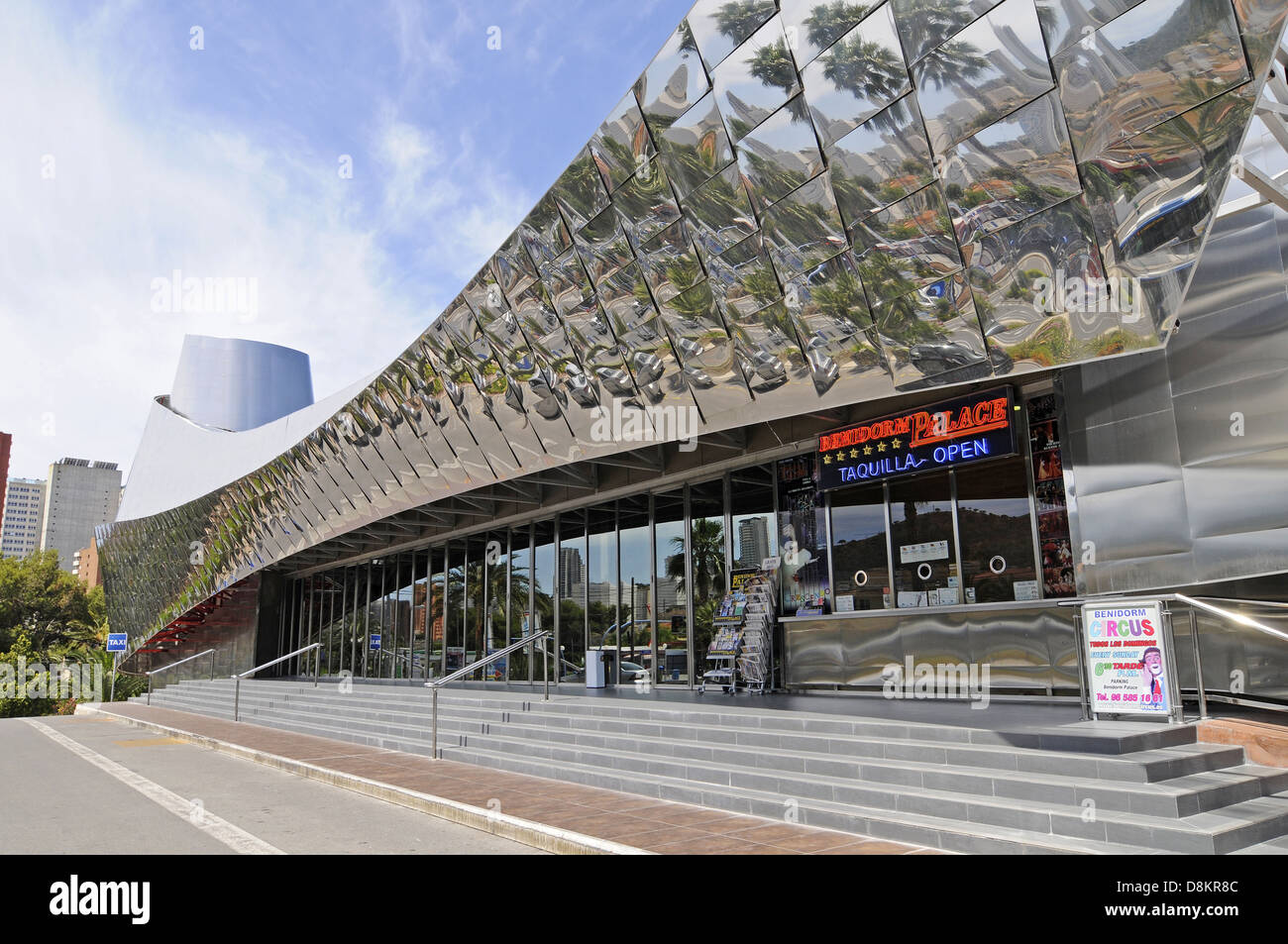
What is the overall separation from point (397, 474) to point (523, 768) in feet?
35.5

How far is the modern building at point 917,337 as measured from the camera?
7.64 m

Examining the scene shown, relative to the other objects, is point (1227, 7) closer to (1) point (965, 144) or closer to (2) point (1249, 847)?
(1) point (965, 144)

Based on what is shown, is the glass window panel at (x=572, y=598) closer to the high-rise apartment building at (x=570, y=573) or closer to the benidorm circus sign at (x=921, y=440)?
the high-rise apartment building at (x=570, y=573)

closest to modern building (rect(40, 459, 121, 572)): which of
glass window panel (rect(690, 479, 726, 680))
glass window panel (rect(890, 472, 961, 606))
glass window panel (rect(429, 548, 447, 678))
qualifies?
glass window panel (rect(429, 548, 447, 678))

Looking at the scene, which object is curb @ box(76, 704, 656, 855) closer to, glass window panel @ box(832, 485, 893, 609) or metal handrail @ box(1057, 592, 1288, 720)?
metal handrail @ box(1057, 592, 1288, 720)

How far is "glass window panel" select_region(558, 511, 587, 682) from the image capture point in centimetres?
1753

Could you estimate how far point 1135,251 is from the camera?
7914 mm

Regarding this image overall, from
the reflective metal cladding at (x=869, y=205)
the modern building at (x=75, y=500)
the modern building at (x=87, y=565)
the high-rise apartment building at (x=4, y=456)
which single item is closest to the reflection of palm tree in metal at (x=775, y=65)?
the reflective metal cladding at (x=869, y=205)

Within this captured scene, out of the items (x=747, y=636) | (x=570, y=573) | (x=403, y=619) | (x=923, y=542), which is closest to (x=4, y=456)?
(x=403, y=619)

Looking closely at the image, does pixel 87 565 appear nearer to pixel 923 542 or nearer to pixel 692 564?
pixel 692 564

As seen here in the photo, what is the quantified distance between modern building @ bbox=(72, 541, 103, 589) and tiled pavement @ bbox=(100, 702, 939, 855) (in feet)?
272

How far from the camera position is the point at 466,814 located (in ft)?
26.1

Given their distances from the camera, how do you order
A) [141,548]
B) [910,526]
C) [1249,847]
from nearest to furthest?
[1249,847] < [910,526] < [141,548]
